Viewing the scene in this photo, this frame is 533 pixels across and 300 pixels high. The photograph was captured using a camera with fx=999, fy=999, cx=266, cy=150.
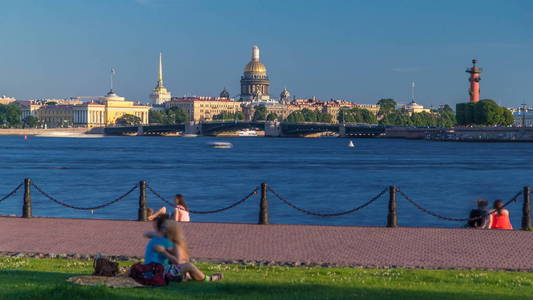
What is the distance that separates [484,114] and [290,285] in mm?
133662

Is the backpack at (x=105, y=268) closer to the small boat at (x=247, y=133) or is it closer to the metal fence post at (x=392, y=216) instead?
the metal fence post at (x=392, y=216)

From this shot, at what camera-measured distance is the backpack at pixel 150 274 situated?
10.3 m

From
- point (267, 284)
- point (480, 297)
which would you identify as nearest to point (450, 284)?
point (480, 297)

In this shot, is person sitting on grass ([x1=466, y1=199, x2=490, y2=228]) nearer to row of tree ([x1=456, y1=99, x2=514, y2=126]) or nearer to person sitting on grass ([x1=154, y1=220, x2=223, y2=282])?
person sitting on grass ([x1=154, y1=220, x2=223, y2=282])

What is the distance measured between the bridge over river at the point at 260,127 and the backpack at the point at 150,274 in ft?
463

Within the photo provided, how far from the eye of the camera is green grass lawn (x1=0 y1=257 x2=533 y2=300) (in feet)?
31.4

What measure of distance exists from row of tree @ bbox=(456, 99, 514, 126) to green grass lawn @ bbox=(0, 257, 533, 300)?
13142cm

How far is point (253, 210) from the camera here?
30.6 m

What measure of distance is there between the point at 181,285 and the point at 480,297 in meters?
3.02

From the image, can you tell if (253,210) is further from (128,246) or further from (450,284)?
(450,284)

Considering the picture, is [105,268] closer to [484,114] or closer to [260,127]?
[484,114]

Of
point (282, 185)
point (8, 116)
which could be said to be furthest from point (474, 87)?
point (282, 185)

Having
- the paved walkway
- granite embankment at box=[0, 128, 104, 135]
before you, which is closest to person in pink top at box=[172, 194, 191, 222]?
the paved walkway

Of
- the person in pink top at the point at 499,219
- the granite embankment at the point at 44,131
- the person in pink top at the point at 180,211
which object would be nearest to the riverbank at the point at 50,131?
the granite embankment at the point at 44,131
